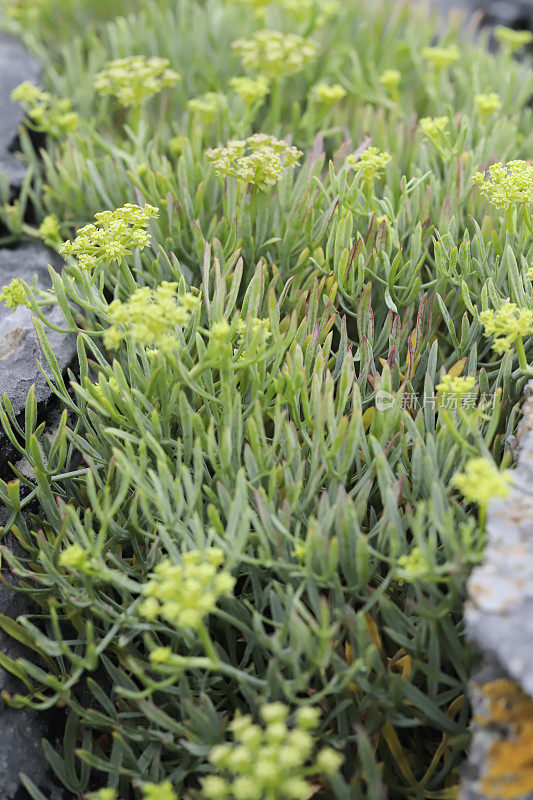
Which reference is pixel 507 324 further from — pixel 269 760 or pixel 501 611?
pixel 269 760

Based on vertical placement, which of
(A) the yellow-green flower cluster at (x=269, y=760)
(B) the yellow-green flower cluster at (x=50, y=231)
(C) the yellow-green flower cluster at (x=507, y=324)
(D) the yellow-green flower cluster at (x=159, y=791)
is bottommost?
(D) the yellow-green flower cluster at (x=159, y=791)

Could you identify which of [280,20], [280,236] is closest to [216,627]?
[280,236]

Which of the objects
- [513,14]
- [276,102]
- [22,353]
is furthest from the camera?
[513,14]

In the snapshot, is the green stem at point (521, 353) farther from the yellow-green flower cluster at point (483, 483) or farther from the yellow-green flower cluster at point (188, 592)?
the yellow-green flower cluster at point (188, 592)

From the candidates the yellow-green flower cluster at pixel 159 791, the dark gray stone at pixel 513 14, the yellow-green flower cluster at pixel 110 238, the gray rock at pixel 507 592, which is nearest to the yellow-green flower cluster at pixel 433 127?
the yellow-green flower cluster at pixel 110 238

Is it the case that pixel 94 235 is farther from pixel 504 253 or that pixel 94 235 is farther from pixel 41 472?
pixel 504 253

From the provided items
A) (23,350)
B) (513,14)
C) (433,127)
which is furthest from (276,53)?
(513,14)
